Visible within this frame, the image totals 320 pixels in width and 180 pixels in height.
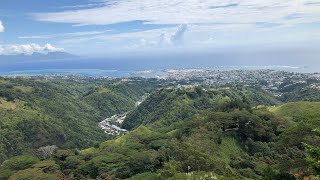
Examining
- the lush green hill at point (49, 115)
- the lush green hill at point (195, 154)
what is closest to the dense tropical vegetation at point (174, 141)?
the lush green hill at point (195, 154)

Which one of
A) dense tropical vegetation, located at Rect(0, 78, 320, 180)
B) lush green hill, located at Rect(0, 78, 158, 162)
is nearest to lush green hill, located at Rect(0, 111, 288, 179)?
dense tropical vegetation, located at Rect(0, 78, 320, 180)

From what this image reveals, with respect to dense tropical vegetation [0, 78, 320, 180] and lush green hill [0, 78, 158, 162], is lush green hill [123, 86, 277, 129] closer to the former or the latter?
dense tropical vegetation [0, 78, 320, 180]

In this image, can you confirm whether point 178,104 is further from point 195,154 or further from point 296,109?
point 195,154

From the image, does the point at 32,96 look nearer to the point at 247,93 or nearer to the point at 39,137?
the point at 39,137

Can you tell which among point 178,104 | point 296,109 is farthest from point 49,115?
point 296,109

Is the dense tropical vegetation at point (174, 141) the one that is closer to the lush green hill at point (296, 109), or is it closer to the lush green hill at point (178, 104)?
the lush green hill at point (296, 109)

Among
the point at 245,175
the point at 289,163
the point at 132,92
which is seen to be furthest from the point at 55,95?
the point at 289,163
